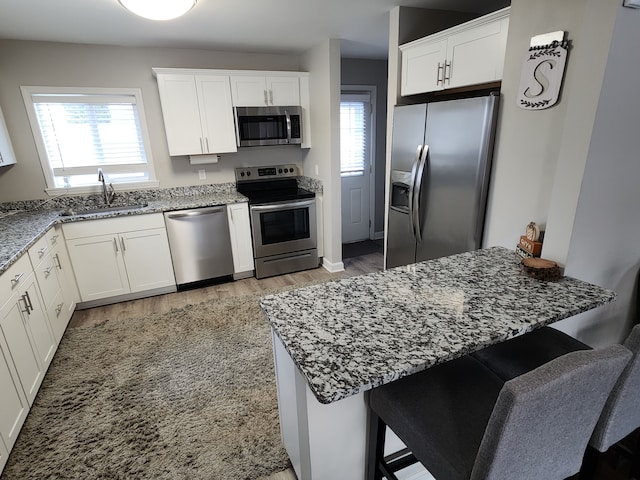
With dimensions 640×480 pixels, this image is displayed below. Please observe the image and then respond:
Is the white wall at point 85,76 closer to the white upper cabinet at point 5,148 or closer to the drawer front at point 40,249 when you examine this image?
the white upper cabinet at point 5,148

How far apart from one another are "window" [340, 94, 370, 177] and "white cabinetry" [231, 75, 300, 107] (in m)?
0.95

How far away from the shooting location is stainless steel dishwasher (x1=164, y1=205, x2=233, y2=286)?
11.2ft

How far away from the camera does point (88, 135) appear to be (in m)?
3.44

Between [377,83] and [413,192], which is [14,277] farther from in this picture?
[377,83]

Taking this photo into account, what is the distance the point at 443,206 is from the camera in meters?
2.28

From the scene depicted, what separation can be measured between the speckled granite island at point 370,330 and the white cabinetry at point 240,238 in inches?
92.2

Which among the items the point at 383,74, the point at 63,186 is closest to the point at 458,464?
the point at 63,186

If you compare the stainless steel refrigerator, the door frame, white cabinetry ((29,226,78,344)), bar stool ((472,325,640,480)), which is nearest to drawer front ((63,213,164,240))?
white cabinetry ((29,226,78,344))

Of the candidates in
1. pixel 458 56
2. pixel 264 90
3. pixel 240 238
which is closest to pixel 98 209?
pixel 240 238

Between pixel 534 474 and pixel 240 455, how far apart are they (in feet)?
4.47

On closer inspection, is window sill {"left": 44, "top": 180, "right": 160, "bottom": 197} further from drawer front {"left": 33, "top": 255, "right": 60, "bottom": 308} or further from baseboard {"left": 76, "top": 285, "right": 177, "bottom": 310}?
baseboard {"left": 76, "top": 285, "right": 177, "bottom": 310}

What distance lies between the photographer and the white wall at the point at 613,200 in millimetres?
1312

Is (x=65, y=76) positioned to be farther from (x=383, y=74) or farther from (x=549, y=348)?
(x=549, y=348)

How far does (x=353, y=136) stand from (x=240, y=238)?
2148mm
